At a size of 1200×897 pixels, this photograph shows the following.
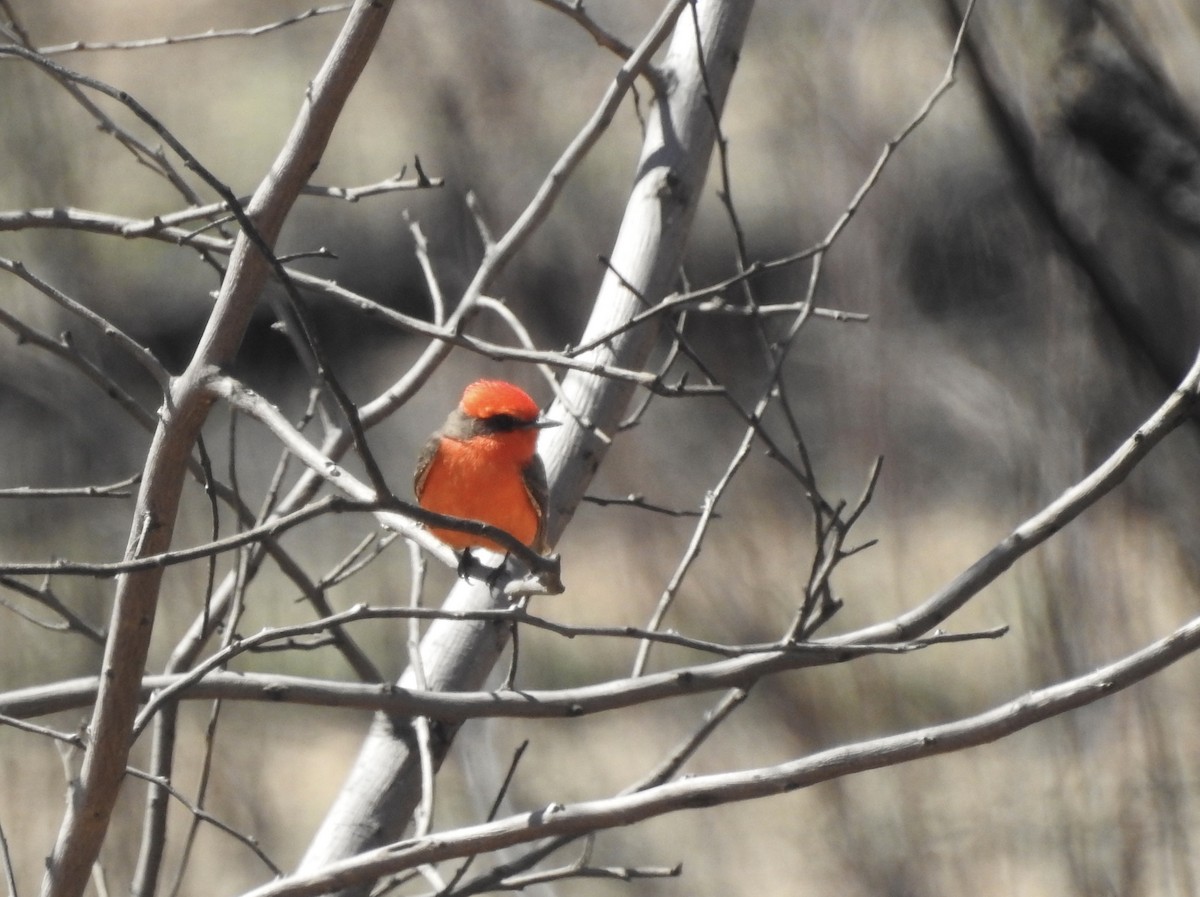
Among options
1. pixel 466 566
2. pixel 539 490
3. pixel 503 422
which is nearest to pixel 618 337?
pixel 539 490

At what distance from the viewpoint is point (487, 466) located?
11.8ft

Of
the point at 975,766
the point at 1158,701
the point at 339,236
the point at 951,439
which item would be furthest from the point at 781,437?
the point at 339,236

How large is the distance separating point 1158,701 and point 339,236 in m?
8.35

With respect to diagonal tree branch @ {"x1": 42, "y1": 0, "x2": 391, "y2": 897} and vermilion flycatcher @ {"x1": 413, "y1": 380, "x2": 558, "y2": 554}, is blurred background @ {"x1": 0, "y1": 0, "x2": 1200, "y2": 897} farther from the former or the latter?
diagonal tree branch @ {"x1": 42, "y1": 0, "x2": 391, "y2": 897}

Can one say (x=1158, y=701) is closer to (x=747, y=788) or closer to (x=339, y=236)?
(x=747, y=788)

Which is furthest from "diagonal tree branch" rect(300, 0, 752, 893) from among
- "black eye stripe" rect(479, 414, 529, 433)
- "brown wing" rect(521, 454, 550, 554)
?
"black eye stripe" rect(479, 414, 529, 433)

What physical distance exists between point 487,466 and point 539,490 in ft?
1.43

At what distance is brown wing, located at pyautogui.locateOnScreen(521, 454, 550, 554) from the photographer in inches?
122

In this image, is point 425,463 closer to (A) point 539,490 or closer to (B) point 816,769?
(A) point 539,490

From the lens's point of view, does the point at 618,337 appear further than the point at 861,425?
No

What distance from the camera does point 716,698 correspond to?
22.1ft

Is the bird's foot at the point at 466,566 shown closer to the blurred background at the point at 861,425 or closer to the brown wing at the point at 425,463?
the brown wing at the point at 425,463

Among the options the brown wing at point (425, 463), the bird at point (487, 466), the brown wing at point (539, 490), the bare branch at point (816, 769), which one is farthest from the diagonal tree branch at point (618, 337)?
the bare branch at point (816, 769)

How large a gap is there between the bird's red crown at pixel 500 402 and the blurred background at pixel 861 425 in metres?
0.41
